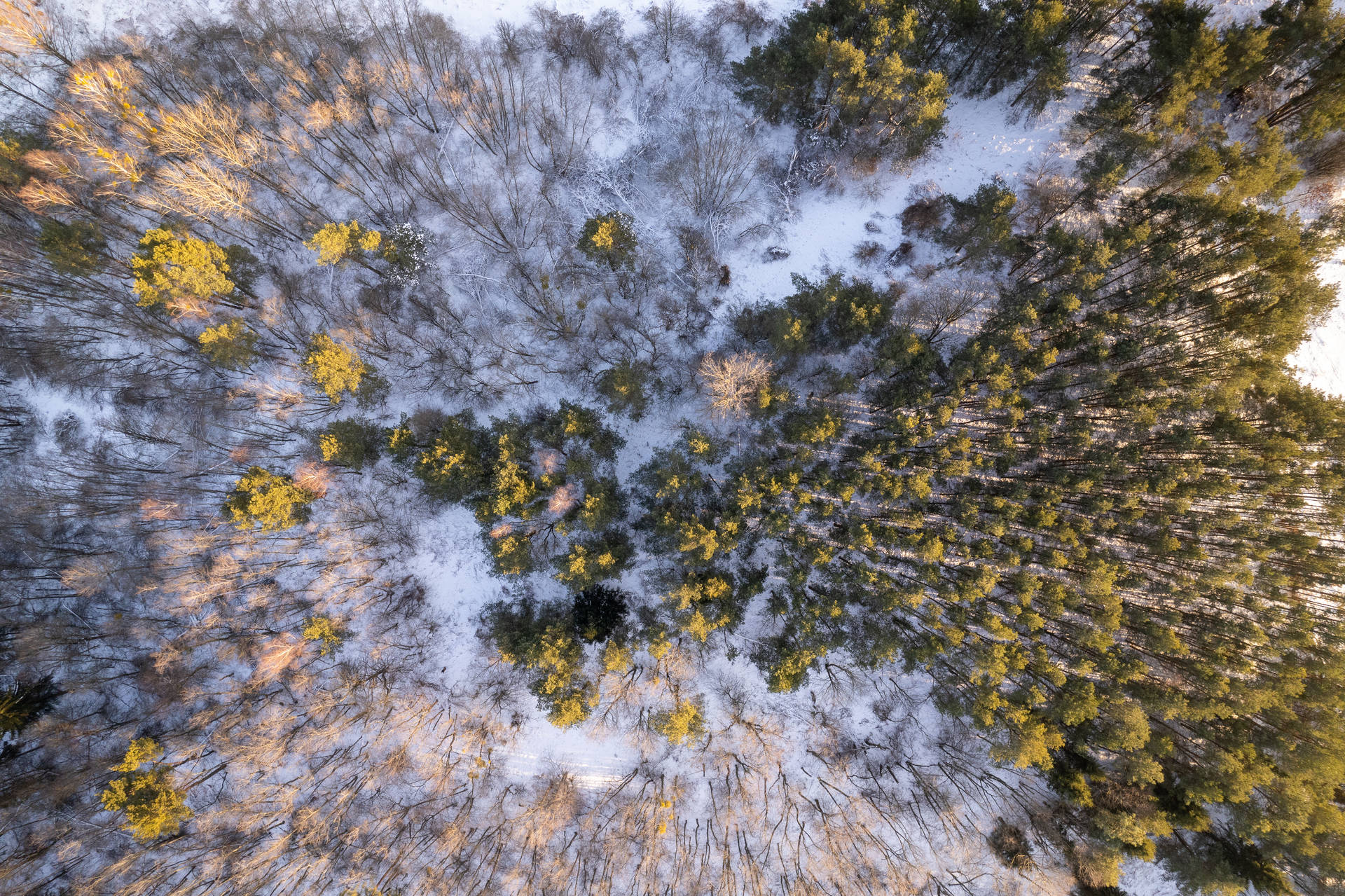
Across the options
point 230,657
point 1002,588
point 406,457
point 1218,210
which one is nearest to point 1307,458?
point 1218,210

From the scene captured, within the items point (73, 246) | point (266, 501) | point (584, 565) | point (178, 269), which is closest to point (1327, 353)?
point (584, 565)

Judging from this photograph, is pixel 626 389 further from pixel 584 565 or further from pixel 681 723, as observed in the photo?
pixel 681 723

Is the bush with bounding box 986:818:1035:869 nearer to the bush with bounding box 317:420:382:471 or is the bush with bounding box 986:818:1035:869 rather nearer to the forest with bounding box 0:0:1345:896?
the forest with bounding box 0:0:1345:896

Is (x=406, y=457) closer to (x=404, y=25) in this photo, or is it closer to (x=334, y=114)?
(x=334, y=114)

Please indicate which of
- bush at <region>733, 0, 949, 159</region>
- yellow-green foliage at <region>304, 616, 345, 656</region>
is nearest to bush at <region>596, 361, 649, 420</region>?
bush at <region>733, 0, 949, 159</region>

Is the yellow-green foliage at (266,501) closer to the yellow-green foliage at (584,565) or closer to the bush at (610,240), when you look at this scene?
the yellow-green foliage at (584,565)

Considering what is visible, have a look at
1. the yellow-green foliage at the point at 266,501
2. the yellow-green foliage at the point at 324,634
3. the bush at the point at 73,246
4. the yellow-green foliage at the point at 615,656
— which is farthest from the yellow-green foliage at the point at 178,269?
the yellow-green foliage at the point at 615,656

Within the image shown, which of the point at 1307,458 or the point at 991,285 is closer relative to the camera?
the point at 1307,458
